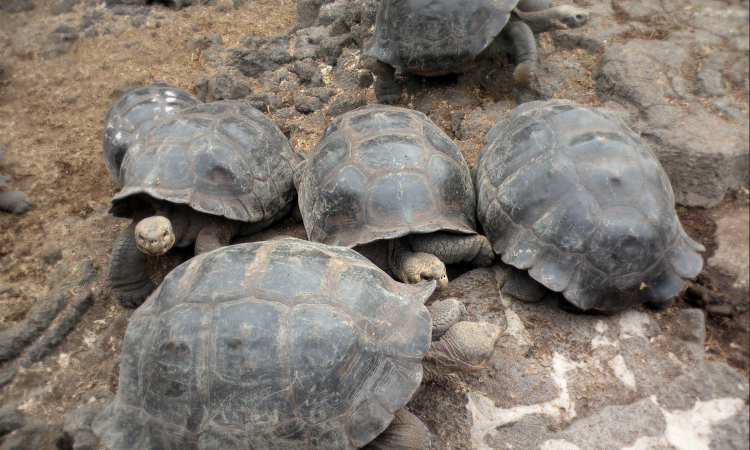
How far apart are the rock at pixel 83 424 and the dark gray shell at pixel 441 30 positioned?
363 cm

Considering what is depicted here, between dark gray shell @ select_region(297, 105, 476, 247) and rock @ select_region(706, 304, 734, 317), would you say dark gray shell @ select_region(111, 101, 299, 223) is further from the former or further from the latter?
rock @ select_region(706, 304, 734, 317)

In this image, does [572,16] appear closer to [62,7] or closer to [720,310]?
[720,310]

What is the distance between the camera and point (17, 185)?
4.66 meters

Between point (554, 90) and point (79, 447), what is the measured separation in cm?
439

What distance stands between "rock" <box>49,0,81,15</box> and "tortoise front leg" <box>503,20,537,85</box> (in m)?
7.07

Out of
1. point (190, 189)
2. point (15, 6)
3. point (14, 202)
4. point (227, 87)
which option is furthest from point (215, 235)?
point (15, 6)

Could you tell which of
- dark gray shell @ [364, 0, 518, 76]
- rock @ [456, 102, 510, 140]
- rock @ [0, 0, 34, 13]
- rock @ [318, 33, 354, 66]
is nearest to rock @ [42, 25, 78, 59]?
rock @ [0, 0, 34, 13]

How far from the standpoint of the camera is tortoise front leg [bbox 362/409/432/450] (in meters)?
2.23

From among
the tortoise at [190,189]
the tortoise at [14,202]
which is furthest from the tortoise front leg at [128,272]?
the tortoise at [14,202]

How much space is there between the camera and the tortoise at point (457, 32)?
4.19 meters

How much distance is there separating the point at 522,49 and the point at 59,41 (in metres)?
6.41

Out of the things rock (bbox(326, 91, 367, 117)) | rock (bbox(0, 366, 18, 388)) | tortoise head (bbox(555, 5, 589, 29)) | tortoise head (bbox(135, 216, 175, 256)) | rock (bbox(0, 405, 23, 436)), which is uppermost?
tortoise head (bbox(555, 5, 589, 29))

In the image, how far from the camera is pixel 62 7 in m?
7.46

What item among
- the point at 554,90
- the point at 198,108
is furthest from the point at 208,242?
the point at 554,90
